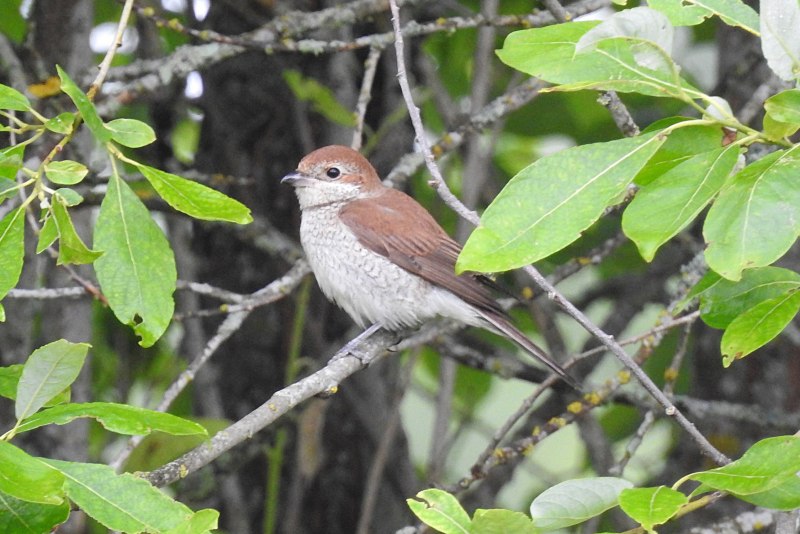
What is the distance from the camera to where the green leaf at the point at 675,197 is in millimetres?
2074

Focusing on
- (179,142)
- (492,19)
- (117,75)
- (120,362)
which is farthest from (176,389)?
(179,142)

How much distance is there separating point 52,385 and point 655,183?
47.2 inches

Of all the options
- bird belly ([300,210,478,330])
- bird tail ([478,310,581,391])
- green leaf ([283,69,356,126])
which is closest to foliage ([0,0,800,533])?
bird tail ([478,310,581,391])

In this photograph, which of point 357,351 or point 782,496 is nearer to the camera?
point 782,496

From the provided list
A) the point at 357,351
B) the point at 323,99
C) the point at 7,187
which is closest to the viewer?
the point at 7,187

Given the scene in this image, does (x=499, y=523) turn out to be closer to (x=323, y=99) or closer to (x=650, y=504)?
(x=650, y=504)

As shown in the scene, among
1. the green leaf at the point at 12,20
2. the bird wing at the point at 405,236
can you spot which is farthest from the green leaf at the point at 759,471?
the green leaf at the point at 12,20

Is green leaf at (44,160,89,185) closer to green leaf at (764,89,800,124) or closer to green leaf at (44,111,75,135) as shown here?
green leaf at (44,111,75,135)

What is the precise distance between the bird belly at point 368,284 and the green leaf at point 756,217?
2309mm

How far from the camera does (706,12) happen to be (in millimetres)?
2252

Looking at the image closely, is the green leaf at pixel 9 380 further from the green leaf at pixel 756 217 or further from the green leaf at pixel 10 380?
the green leaf at pixel 756 217

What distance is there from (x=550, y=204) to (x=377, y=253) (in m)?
2.56

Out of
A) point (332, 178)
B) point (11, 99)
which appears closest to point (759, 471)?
point (11, 99)

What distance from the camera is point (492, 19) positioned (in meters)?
3.98
